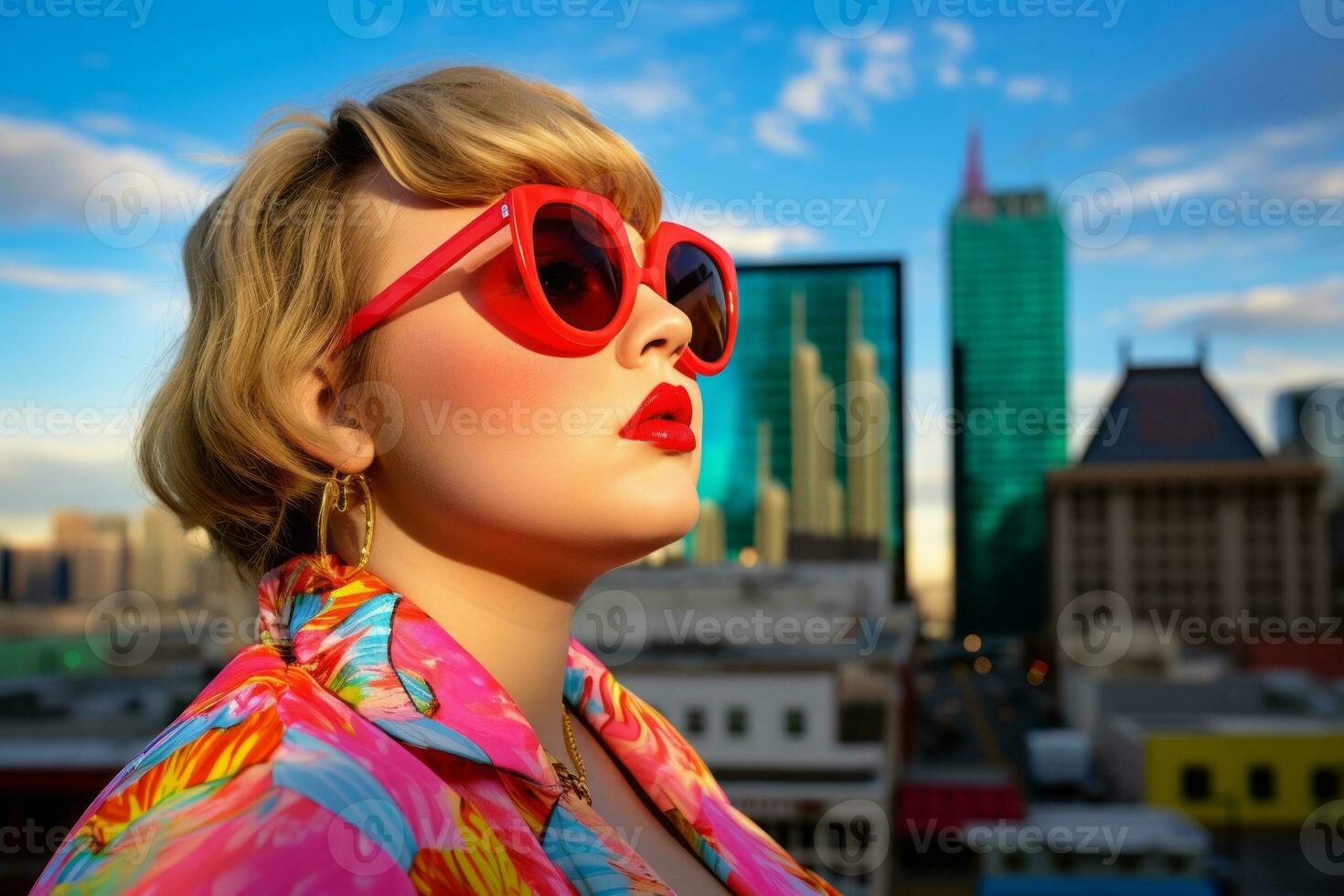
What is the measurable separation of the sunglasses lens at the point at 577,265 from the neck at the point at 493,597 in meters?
0.30

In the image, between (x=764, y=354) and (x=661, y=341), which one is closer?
(x=661, y=341)

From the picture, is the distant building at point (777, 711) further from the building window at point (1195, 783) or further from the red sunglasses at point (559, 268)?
the red sunglasses at point (559, 268)

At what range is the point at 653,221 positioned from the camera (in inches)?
55.6

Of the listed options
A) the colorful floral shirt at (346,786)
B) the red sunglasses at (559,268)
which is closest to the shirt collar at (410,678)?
the colorful floral shirt at (346,786)

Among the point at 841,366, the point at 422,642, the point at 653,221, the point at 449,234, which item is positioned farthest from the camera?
the point at 841,366

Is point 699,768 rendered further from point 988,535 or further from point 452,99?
point 988,535

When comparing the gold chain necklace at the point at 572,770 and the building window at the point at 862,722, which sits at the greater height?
the gold chain necklace at the point at 572,770

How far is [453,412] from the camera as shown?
1.21 m

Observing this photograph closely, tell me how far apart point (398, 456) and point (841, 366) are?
144ft

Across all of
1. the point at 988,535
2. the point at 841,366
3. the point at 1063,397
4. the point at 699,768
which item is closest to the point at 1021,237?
the point at 1063,397

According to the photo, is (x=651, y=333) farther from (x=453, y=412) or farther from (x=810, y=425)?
(x=810, y=425)

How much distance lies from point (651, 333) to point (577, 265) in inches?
4.8

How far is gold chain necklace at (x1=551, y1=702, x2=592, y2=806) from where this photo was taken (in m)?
1.30

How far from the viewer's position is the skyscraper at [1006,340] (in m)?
90.2
